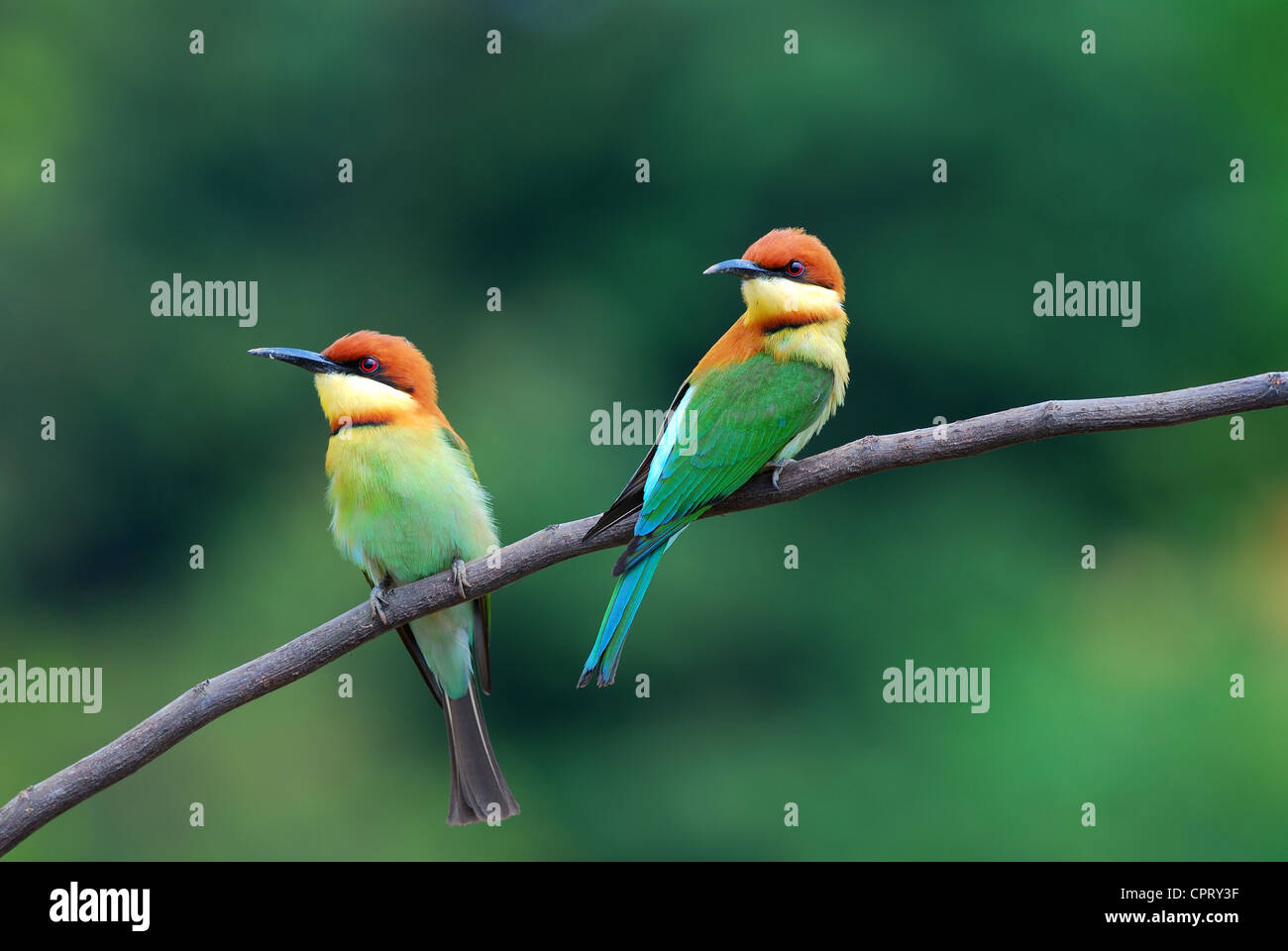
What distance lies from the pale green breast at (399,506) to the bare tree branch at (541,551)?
0.44 metres

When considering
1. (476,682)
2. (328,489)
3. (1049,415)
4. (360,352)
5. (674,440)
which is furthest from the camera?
(476,682)

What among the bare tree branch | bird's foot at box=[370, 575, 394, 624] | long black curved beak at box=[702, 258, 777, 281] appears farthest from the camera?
long black curved beak at box=[702, 258, 777, 281]

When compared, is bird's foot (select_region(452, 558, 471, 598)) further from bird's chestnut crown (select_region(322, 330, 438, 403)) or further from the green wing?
bird's chestnut crown (select_region(322, 330, 438, 403))

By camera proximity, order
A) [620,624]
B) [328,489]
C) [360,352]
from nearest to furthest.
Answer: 1. [620,624]
2. [360,352]
3. [328,489]

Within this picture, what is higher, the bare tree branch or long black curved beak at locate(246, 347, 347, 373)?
long black curved beak at locate(246, 347, 347, 373)

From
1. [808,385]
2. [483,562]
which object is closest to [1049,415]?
[808,385]

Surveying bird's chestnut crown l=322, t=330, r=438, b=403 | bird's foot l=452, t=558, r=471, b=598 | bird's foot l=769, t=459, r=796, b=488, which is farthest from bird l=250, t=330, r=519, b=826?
bird's foot l=769, t=459, r=796, b=488

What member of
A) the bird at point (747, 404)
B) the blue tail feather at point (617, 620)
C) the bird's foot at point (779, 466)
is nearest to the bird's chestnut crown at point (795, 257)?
the bird at point (747, 404)

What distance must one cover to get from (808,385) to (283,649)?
1.02 metres

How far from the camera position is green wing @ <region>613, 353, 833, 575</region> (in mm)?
2049

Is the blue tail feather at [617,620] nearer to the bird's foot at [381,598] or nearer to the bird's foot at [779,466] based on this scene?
the bird's foot at [779,466]

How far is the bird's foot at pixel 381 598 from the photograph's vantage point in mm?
1993

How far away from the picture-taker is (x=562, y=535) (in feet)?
6.22

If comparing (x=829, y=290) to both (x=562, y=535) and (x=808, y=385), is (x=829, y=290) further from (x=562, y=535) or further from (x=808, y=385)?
(x=562, y=535)
